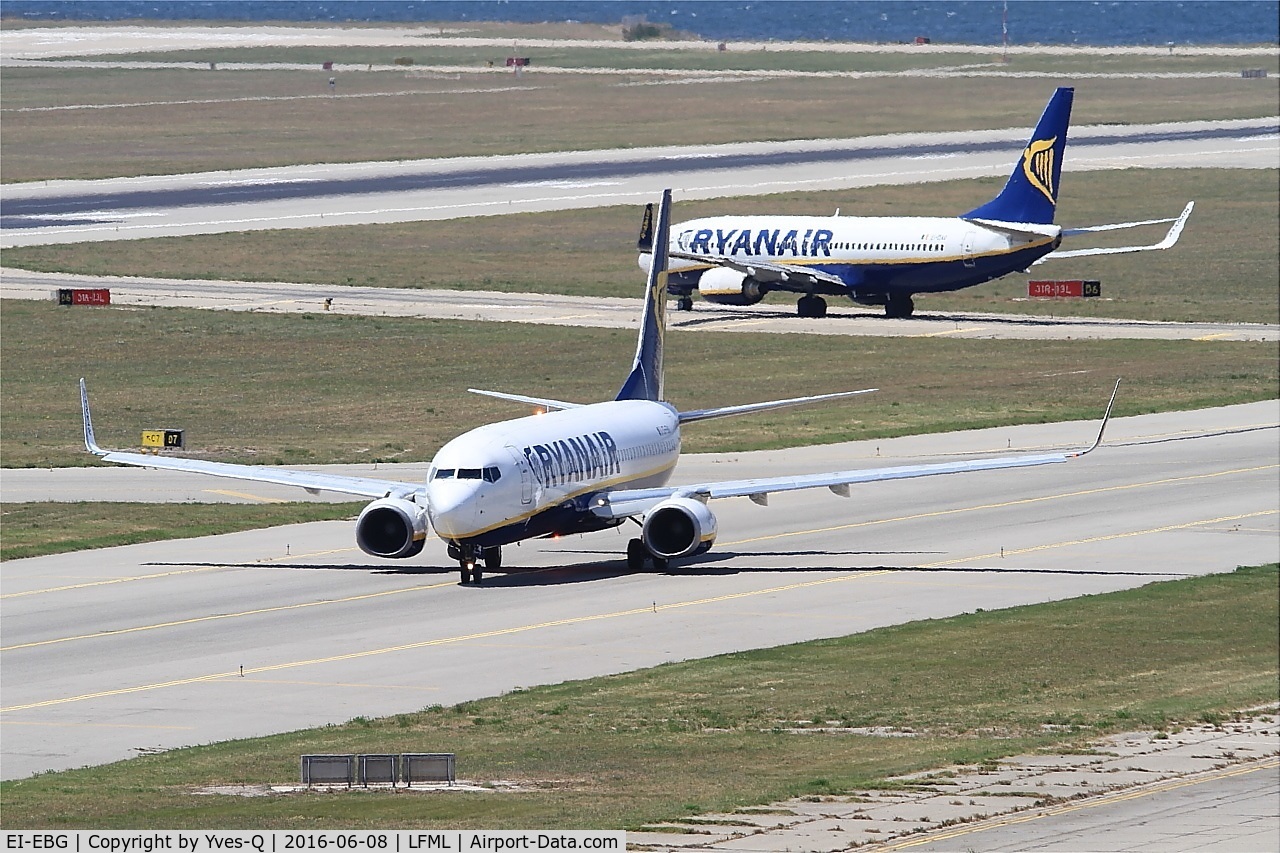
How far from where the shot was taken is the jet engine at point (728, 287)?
12125 cm

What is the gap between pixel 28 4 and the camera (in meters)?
64.0

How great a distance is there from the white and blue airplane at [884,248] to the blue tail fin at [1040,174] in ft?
0.16

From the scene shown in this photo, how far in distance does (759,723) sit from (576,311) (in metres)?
79.3

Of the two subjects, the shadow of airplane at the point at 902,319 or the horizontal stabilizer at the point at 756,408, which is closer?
the horizontal stabilizer at the point at 756,408

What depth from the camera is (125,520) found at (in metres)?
67.3

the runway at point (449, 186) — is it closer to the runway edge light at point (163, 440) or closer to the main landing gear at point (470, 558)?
the runway edge light at point (163, 440)

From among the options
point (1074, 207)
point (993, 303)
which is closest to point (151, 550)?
point (993, 303)

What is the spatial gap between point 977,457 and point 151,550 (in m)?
28.0

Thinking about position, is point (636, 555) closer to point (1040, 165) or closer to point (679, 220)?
point (1040, 165)

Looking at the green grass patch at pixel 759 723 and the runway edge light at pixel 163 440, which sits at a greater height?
the runway edge light at pixel 163 440

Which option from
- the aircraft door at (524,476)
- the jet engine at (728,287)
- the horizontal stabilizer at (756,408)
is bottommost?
the aircraft door at (524,476)

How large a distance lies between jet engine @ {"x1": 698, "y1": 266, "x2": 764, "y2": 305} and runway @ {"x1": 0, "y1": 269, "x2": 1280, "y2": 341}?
105 cm

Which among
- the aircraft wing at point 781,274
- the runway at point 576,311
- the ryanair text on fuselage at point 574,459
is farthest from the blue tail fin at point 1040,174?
the ryanair text on fuselage at point 574,459

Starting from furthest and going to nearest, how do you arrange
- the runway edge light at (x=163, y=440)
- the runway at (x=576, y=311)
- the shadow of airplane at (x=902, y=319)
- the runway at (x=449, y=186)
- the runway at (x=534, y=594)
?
the runway at (x=449, y=186) → the shadow of airplane at (x=902, y=319) → the runway at (x=576, y=311) → the runway edge light at (x=163, y=440) → the runway at (x=534, y=594)
